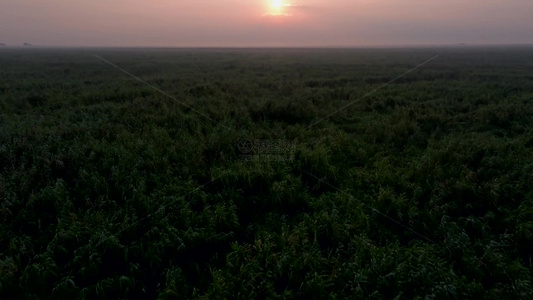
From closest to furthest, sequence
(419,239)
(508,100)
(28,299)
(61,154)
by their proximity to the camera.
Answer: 1. (28,299)
2. (419,239)
3. (61,154)
4. (508,100)

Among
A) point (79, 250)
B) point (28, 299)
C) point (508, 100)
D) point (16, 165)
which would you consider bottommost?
point (28, 299)

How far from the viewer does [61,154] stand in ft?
26.5

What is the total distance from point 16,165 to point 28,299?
5353mm

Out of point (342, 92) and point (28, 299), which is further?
point (342, 92)

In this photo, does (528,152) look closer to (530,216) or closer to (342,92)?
(530,216)

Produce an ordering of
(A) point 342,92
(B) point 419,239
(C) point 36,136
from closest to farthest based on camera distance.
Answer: (B) point 419,239 < (C) point 36,136 < (A) point 342,92

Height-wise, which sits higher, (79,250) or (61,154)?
(61,154)

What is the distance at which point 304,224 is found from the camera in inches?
248

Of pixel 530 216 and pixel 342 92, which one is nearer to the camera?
pixel 530 216

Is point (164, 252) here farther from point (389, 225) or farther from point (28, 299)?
point (389, 225)

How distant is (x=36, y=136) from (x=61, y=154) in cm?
269

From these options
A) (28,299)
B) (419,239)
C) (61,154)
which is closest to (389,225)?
(419,239)

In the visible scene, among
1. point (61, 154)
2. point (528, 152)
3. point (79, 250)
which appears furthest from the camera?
point (528, 152)

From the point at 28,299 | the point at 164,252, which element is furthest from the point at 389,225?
the point at 28,299
